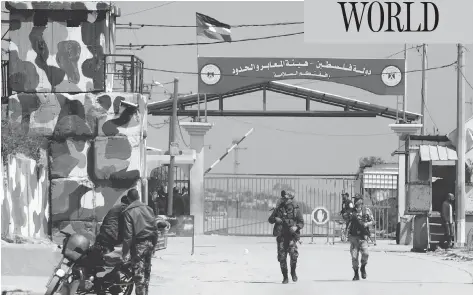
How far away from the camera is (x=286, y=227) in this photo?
66.2ft

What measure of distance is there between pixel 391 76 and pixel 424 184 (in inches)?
467

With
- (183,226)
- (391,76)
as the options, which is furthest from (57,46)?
(391,76)

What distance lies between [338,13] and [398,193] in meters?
23.7

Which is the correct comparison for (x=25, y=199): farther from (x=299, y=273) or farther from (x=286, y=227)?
(x=286, y=227)

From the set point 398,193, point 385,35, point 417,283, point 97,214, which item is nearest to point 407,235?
point 398,193

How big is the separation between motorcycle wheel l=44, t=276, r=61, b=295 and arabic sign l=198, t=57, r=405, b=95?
2796cm

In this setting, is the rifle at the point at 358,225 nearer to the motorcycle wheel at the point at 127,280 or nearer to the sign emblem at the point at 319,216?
the motorcycle wheel at the point at 127,280

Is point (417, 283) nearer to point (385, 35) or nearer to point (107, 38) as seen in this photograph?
point (385, 35)

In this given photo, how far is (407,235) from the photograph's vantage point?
3675cm

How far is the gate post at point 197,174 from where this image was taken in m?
40.0

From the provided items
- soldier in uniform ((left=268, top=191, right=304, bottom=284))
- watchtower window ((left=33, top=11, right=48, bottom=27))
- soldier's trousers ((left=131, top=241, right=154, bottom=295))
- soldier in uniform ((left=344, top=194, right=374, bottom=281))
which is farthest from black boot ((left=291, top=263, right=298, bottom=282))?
watchtower window ((left=33, top=11, right=48, bottom=27))

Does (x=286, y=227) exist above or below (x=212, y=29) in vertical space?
below

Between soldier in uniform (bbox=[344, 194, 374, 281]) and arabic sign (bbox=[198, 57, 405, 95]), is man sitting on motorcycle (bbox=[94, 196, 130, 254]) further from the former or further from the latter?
arabic sign (bbox=[198, 57, 405, 95])

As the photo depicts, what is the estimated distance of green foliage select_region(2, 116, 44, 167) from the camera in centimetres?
2206
